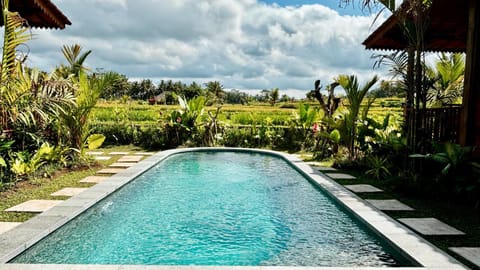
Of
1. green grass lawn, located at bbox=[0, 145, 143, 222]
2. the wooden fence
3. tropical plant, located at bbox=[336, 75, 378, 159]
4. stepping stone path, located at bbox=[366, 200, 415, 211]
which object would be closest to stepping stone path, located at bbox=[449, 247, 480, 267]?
stepping stone path, located at bbox=[366, 200, 415, 211]

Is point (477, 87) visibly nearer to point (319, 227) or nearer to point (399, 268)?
point (319, 227)

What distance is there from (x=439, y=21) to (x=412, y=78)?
2.40m

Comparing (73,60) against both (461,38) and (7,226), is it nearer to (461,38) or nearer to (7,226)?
(7,226)

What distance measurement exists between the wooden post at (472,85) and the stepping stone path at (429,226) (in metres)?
2.92

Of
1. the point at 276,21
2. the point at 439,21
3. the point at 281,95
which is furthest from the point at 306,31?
the point at 281,95

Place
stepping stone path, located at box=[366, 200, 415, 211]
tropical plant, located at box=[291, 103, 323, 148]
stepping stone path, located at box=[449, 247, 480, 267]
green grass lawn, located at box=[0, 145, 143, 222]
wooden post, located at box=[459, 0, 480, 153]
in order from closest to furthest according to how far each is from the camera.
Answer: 1. stepping stone path, located at box=[449, 247, 480, 267]
2. green grass lawn, located at box=[0, 145, 143, 222]
3. stepping stone path, located at box=[366, 200, 415, 211]
4. wooden post, located at box=[459, 0, 480, 153]
5. tropical plant, located at box=[291, 103, 323, 148]

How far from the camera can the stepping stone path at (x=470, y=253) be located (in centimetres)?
347

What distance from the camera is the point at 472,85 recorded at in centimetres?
703

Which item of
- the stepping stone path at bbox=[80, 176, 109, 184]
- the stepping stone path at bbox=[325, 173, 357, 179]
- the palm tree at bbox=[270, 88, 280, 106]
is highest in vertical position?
the palm tree at bbox=[270, 88, 280, 106]

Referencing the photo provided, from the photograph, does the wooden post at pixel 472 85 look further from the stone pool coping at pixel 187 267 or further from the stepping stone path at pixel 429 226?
the stepping stone path at pixel 429 226

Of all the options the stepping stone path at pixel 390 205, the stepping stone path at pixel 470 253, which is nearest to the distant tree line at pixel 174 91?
the stepping stone path at pixel 390 205

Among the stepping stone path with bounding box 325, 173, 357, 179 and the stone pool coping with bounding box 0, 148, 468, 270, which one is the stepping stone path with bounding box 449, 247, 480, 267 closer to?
the stone pool coping with bounding box 0, 148, 468, 270

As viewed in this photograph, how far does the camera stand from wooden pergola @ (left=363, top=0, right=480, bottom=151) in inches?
275

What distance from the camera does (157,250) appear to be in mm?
4094
